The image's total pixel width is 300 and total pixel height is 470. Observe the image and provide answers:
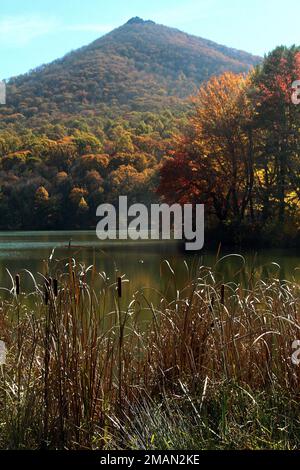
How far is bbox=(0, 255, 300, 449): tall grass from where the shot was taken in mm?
2873

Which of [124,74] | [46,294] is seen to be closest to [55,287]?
[46,294]

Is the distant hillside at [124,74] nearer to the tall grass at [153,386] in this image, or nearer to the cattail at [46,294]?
the tall grass at [153,386]

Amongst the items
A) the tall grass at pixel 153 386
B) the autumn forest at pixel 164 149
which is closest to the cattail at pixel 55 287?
the tall grass at pixel 153 386

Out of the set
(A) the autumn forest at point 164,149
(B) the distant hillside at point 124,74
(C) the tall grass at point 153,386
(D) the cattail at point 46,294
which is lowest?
(C) the tall grass at point 153,386

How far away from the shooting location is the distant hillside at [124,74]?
6738cm

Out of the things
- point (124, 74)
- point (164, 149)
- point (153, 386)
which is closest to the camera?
point (153, 386)

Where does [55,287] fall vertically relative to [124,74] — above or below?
below

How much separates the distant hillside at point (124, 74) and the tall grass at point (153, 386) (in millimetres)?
57512

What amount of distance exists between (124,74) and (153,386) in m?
80.2

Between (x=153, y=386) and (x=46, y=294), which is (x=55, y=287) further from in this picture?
(x=153, y=386)

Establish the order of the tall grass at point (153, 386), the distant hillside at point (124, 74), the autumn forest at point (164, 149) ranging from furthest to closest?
the distant hillside at point (124, 74)
the autumn forest at point (164, 149)
the tall grass at point (153, 386)

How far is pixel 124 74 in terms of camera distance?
81.1 metres

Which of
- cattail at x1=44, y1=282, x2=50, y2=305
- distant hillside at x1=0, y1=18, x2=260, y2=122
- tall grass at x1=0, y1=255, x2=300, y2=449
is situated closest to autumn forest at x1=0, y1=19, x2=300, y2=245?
distant hillside at x1=0, y1=18, x2=260, y2=122
